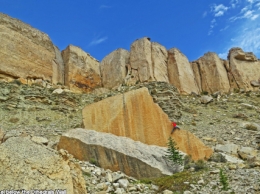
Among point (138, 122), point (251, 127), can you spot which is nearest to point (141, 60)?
point (251, 127)

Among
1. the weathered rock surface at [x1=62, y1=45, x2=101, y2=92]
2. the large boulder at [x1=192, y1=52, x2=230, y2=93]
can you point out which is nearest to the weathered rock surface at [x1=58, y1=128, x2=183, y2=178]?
the weathered rock surface at [x1=62, y1=45, x2=101, y2=92]

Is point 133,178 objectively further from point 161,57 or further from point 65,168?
point 161,57

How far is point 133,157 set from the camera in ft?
27.5

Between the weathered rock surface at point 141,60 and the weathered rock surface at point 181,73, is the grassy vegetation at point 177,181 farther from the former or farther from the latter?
the weathered rock surface at point 181,73

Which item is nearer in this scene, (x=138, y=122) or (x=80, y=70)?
(x=138, y=122)

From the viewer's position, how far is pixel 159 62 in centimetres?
3009

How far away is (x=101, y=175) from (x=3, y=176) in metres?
3.73

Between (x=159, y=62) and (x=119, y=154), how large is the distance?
2258 cm

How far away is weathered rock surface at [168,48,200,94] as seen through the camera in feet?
97.2

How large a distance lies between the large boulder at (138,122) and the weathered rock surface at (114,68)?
54.1 feet

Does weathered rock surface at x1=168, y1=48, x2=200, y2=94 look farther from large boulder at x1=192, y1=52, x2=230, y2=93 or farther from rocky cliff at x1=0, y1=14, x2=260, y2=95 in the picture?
large boulder at x1=192, y1=52, x2=230, y2=93

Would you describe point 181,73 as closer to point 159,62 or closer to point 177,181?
point 159,62

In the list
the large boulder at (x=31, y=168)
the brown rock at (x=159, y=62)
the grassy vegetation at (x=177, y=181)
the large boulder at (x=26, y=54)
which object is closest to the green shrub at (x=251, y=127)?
the grassy vegetation at (x=177, y=181)

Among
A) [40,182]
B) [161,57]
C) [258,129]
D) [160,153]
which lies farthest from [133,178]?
[161,57]
